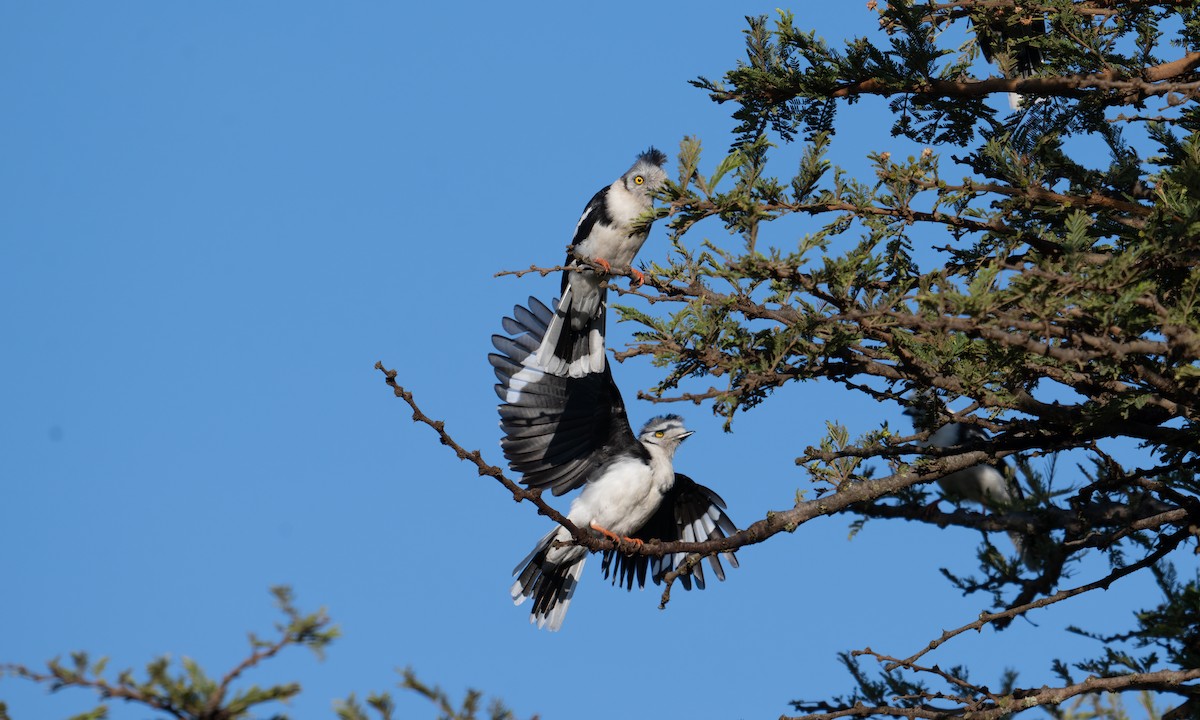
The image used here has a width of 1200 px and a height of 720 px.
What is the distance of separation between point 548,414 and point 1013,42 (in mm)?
3338

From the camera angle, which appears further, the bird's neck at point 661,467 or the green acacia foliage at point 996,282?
the bird's neck at point 661,467

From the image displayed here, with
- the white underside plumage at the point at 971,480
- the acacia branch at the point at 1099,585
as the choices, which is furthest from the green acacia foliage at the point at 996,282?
the white underside plumage at the point at 971,480

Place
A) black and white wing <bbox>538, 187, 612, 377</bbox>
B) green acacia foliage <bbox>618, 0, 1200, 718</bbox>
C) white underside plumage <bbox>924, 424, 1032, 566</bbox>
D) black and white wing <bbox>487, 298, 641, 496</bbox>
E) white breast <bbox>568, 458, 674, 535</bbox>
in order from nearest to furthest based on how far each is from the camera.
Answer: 1. green acacia foliage <bbox>618, 0, 1200, 718</bbox>
2. white breast <bbox>568, 458, 674, 535</bbox>
3. black and white wing <bbox>538, 187, 612, 377</bbox>
4. black and white wing <bbox>487, 298, 641, 496</bbox>
5. white underside plumage <bbox>924, 424, 1032, 566</bbox>

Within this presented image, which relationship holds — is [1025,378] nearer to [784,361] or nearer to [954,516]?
[784,361]

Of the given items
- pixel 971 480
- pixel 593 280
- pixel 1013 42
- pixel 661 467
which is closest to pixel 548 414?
pixel 661 467

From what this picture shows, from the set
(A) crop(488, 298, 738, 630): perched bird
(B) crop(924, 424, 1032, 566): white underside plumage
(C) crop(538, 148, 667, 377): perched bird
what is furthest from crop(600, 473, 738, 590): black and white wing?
(B) crop(924, 424, 1032, 566): white underside plumage

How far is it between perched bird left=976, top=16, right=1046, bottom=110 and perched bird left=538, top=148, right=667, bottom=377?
6.71 ft

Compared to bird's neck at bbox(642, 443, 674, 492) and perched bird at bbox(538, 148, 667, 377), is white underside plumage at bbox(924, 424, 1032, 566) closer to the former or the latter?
bird's neck at bbox(642, 443, 674, 492)

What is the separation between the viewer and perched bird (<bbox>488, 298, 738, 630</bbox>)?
6793mm

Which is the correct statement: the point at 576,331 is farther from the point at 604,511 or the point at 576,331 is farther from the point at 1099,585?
the point at 1099,585

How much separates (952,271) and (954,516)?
204 centimetres

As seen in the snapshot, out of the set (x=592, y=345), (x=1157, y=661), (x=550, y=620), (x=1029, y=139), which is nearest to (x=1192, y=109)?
(x=1029, y=139)

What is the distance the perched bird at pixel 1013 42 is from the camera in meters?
4.94

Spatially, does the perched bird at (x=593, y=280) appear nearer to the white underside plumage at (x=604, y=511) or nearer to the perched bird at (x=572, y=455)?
the perched bird at (x=572, y=455)
